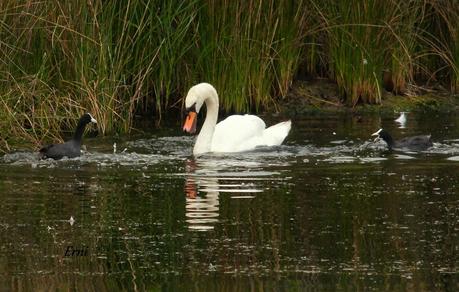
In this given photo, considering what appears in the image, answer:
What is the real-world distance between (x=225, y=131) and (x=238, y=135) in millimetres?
238

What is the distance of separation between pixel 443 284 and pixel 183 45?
384 inches

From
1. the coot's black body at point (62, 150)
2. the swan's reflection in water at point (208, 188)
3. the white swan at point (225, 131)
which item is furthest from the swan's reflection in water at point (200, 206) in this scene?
the white swan at point (225, 131)

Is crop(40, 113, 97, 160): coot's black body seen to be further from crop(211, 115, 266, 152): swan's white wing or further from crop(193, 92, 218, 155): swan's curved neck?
crop(211, 115, 266, 152): swan's white wing

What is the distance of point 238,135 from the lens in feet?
48.0

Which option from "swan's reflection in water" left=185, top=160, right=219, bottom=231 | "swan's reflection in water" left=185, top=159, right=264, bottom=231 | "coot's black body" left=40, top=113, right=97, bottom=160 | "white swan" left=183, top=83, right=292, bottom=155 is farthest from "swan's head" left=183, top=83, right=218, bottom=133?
"swan's reflection in water" left=185, top=160, right=219, bottom=231

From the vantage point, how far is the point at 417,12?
19.1m

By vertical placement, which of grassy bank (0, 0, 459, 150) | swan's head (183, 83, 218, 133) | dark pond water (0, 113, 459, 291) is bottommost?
dark pond water (0, 113, 459, 291)

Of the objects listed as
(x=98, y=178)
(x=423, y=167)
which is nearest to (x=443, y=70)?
(x=423, y=167)

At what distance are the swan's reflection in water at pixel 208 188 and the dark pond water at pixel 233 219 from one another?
0.02 meters

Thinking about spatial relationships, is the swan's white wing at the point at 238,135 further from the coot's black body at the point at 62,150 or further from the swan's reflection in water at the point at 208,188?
the coot's black body at the point at 62,150

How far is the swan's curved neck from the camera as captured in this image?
14508mm

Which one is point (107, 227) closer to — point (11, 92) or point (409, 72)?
point (11, 92)

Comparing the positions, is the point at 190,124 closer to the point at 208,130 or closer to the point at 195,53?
the point at 208,130

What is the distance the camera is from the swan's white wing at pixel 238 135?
14.6 m
